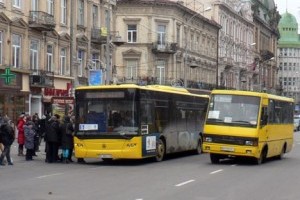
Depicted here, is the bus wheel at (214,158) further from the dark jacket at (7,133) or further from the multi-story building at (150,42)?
Result: the multi-story building at (150,42)

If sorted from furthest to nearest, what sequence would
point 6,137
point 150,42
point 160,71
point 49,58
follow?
point 160,71, point 150,42, point 49,58, point 6,137

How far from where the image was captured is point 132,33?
65.6m

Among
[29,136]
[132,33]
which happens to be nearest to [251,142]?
[29,136]

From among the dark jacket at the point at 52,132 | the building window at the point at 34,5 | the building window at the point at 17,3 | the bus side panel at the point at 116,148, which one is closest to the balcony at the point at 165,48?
the building window at the point at 34,5

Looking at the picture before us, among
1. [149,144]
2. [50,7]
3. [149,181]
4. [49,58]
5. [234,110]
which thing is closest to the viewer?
[149,181]

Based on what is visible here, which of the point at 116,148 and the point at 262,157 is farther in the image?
the point at 262,157

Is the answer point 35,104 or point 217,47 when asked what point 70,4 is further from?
point 217,47

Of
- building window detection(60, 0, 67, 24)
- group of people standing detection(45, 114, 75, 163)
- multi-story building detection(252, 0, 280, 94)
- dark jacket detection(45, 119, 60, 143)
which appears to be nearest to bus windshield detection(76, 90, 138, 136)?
group of people standing detection(45, 114, 75, 163)

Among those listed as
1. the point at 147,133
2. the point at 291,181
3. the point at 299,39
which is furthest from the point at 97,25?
the point at 299,39

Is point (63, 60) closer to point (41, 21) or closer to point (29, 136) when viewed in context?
point (41, 21)

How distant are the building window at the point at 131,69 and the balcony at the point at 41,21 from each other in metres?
23.1

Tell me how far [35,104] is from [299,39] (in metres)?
114

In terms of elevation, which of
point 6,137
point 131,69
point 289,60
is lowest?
point 6,137

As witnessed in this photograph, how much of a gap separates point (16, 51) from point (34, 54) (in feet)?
7.79
